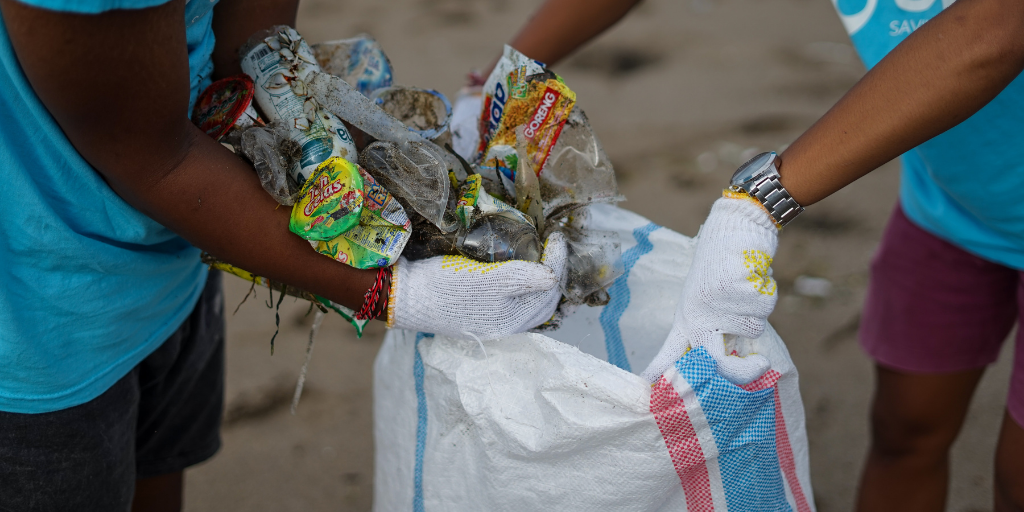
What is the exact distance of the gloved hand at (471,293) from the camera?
1.00 m

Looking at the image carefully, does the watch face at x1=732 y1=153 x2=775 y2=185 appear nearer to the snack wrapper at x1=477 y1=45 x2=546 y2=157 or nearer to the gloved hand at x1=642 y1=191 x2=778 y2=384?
the gloved hand at x1=642 y1=191 x2=778 y2=384

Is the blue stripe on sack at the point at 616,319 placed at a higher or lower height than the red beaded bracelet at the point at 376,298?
lower

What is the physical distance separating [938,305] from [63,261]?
4.86ft

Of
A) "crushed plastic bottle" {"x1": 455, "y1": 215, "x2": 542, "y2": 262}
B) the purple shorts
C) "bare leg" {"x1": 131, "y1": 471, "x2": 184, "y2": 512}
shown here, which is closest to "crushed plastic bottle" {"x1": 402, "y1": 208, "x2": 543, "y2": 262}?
"crushed plastic bottle" {"x1": 455, "y1": 215, "x2": 542, "y2": 262}

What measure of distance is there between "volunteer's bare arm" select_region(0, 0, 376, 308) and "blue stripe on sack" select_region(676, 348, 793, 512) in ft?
1.46

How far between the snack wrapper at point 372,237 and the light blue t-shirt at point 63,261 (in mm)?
254

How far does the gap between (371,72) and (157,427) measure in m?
0.73

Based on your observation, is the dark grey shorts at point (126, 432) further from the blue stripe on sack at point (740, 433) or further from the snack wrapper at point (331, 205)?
the blue stripe on sack at point (740, 433)

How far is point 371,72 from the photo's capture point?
1.30m

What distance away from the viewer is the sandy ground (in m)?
2.07

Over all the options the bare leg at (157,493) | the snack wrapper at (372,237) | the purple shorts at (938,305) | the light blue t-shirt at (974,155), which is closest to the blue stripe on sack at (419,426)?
the snack wrapper at (372,237)

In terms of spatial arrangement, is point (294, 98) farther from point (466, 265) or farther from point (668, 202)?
point (668, 202)

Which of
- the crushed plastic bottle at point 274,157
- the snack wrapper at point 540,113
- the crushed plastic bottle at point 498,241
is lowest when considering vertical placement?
the crushed plastic bottle at point 498,241

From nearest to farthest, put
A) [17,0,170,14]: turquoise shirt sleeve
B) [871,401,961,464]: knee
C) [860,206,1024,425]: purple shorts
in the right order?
[17,0,170,14]: turquoise shirt sleeve
[860,206,1024,425]: purple shorts
[871,401,961,464]: knee
